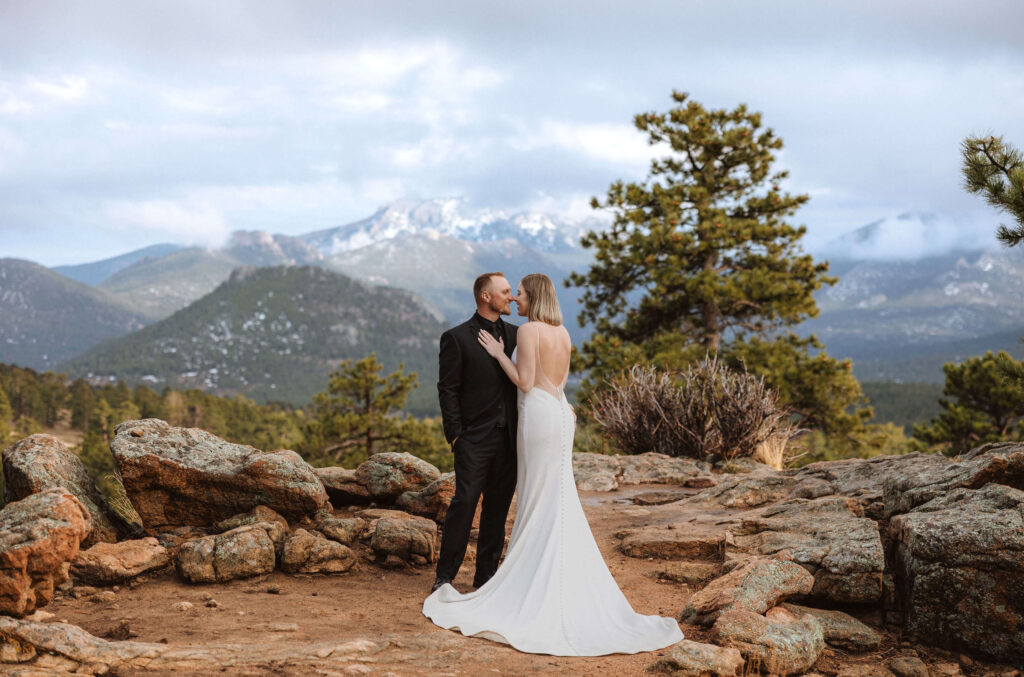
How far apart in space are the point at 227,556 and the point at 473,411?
256 centimetres

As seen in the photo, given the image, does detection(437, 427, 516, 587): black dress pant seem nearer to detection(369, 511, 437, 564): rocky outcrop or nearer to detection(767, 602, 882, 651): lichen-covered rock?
detection(369, 511, 437, 564): rocky outcrop

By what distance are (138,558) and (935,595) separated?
6.46 meters

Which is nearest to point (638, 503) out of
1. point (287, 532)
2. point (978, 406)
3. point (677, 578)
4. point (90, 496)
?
point (677, 578)

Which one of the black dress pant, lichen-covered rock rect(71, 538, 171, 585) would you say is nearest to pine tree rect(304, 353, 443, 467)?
lichen-covered rock rect(71, 538, 171, 585)

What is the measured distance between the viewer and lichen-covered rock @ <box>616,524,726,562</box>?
749cm

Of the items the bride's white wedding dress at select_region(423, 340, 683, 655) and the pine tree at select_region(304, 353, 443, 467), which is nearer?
the bride's white wedding dress at select_region(423, 340, 683, 655)

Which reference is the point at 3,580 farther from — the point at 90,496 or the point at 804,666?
the point at 804,666

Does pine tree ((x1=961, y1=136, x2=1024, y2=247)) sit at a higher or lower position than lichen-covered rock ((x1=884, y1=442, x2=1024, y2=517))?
higher

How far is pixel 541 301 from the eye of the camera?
616cm

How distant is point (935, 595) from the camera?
5.51 metres

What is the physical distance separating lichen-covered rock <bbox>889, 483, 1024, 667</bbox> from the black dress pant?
3.18m

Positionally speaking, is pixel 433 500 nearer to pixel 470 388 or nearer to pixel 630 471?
pixel 470 388

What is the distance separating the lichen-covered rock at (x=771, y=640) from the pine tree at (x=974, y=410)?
53.4 feet

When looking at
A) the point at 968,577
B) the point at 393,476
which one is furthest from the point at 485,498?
the point at 968,577
